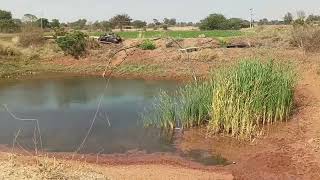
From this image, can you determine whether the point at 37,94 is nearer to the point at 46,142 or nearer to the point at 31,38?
the point at 46,142

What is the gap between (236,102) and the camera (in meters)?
11.2

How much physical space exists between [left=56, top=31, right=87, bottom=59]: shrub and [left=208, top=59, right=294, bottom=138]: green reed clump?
1736cm

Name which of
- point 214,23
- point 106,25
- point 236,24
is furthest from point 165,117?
point 236,24

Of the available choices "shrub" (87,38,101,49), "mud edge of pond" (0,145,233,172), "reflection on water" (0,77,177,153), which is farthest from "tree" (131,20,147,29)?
"mud edge of pond" (0,145,233,172)

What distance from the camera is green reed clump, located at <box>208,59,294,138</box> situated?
11.2 meters

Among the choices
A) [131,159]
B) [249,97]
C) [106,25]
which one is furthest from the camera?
[106,25]

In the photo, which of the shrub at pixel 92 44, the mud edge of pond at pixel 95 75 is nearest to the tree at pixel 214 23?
the shrub at pixel 92 44

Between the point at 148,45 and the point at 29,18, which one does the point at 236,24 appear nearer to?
the point at 29,18

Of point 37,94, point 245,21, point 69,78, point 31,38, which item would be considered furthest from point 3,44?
point 245,21

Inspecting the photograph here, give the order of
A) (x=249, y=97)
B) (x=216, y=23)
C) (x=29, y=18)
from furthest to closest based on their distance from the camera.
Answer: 1. (x=216, y=23)
2. (x=29, y=18)
3. (x=249, y=97)

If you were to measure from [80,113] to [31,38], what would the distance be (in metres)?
18.3

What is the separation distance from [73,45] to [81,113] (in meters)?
14.3

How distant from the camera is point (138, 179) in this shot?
27.9ft

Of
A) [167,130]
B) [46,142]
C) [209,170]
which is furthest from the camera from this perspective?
[167,130]
